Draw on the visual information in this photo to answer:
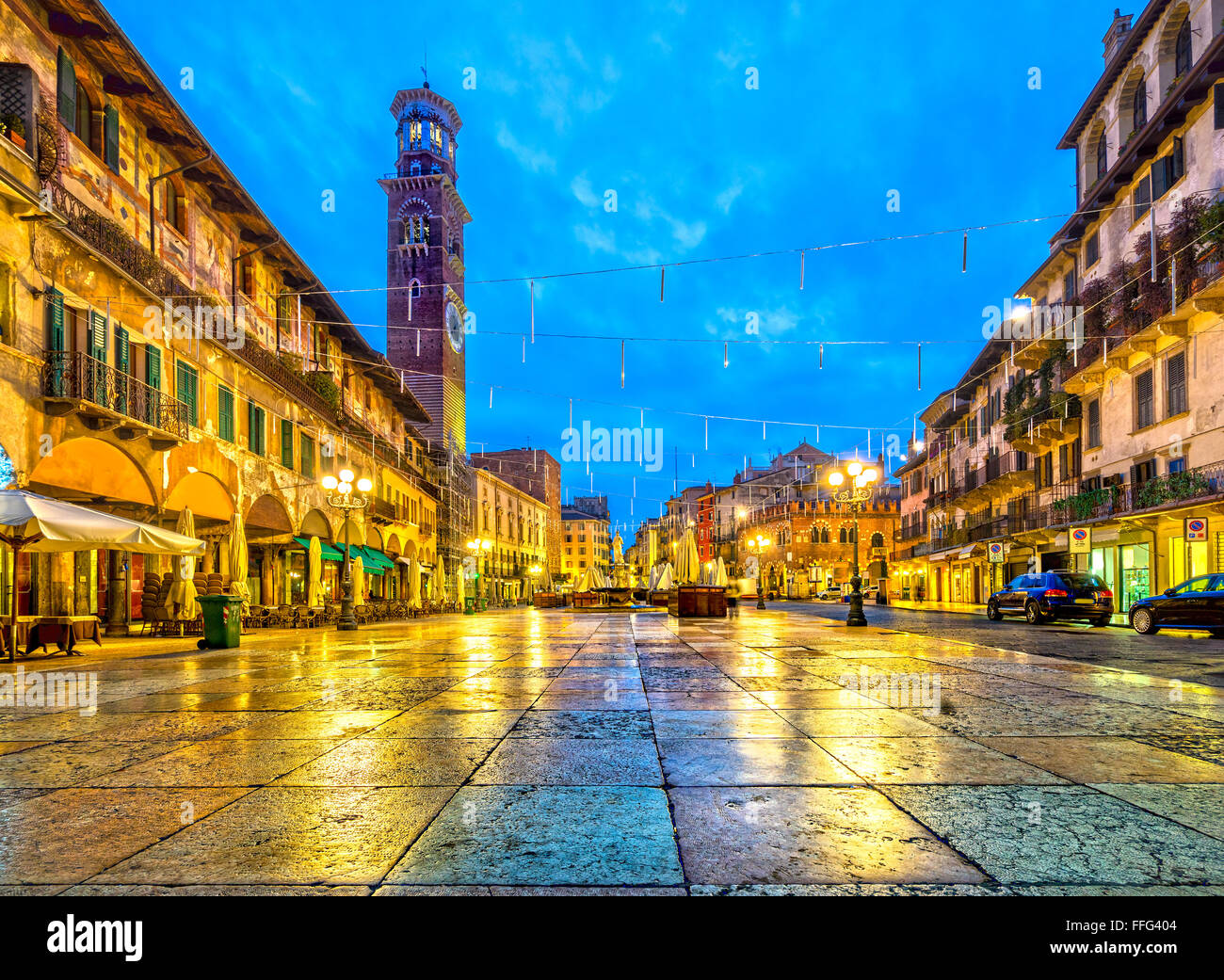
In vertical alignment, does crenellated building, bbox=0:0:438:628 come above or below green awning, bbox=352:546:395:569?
above

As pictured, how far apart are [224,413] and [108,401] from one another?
610 cm

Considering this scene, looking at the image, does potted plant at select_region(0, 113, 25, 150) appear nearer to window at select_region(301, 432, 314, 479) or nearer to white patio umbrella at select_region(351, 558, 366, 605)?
window at select_region(301, 432, 314, 479)

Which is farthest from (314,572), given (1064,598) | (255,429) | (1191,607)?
(1191,607)

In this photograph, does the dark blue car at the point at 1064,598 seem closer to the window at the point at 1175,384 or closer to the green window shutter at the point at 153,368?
the window at the point at 1175,384

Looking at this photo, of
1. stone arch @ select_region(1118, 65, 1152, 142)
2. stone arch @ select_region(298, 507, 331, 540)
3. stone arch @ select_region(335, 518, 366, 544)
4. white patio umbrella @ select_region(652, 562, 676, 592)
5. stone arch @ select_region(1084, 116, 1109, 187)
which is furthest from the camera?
white patio umbrella @ select_region(652, 562, 676, 592)

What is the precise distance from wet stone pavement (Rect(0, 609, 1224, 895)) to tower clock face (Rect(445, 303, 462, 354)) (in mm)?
56843

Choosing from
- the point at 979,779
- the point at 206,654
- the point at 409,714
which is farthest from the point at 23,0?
the point at 979,779

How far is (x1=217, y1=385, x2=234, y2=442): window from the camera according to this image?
21695 millimetres

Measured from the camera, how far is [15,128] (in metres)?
14.2

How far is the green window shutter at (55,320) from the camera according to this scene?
1470 cm

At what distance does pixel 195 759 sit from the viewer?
5.11 m

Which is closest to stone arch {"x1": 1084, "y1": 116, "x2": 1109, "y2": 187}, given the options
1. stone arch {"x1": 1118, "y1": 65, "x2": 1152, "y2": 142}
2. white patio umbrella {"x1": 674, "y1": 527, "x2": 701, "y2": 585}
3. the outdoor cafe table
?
stone arch {"x1": 1118, "y1": 65, "x2": 1152, "y2": 142}
